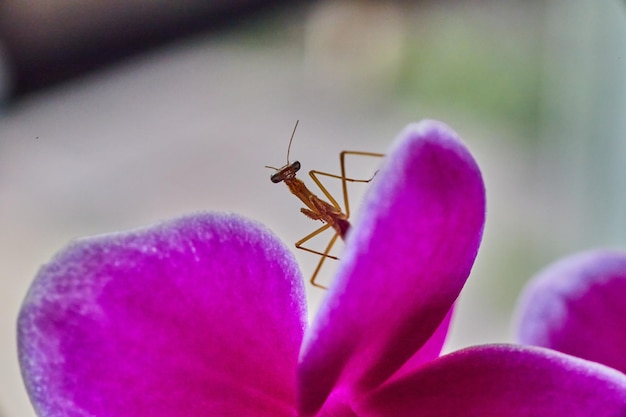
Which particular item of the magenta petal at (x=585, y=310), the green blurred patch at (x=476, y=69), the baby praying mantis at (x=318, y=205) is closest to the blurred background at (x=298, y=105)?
the green blurred patch at (x=476, y=69)

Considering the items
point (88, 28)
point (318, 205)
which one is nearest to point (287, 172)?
point (318, 205)

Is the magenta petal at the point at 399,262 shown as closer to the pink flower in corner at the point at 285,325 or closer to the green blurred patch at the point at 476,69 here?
the pink flower in corner at the point at 285,325

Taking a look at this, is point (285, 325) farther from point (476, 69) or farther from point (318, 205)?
point (476, 69)

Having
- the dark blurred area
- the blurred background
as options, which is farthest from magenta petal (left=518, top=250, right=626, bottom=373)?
the dark blurred area

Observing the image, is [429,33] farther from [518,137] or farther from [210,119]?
[210,119]

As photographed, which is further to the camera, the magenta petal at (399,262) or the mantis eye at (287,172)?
the mantis eye at (287,172)

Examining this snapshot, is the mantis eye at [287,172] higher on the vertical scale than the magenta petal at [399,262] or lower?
lower

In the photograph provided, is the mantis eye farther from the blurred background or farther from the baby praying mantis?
the blurred background

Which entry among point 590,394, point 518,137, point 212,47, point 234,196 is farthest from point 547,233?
point 590,394
